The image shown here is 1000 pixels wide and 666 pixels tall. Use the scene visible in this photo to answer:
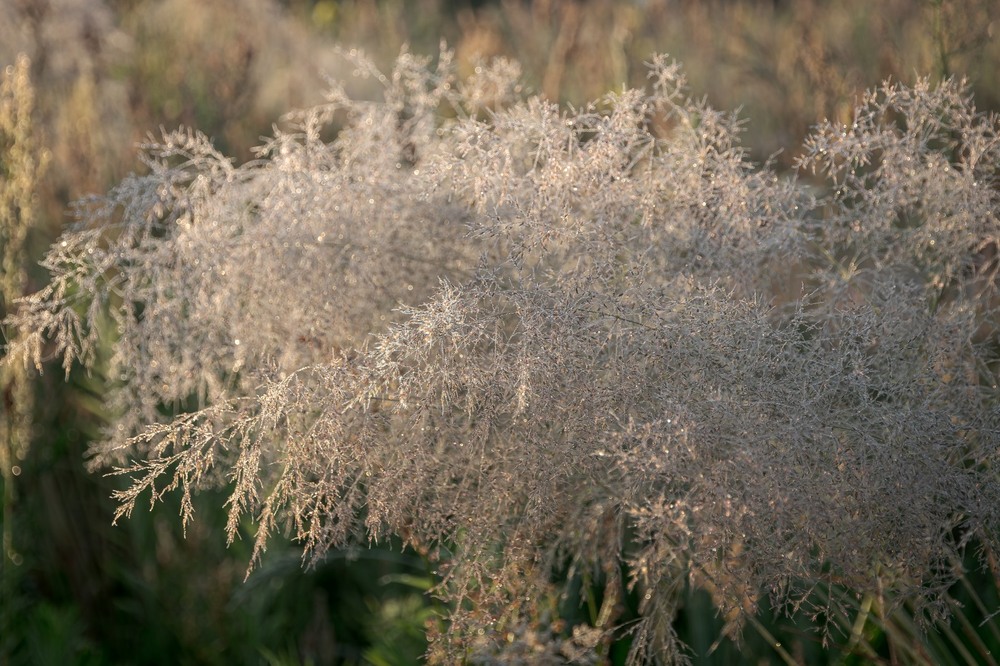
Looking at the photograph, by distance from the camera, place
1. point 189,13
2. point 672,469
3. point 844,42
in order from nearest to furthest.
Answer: point 672,469 → point 844,42 → point 189,13

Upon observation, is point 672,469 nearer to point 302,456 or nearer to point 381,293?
point 302,456

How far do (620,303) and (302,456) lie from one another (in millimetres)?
526

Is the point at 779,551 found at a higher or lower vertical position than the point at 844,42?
lower

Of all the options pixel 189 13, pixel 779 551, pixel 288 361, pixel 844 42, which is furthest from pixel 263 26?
pixel 779 551

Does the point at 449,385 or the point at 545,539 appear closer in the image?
the point at 449,385

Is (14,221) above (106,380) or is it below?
above

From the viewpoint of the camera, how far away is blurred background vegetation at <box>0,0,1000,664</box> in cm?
256

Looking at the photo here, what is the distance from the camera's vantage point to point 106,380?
3.25 meters

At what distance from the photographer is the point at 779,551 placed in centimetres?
159

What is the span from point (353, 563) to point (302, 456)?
6.73ft

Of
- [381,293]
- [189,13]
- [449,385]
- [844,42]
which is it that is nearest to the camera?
[449,385]

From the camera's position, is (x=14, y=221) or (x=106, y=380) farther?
(x=106, y=380)

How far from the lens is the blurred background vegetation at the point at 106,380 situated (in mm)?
2562

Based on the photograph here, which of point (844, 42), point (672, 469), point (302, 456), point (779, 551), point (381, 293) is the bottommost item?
point (779, 551)
